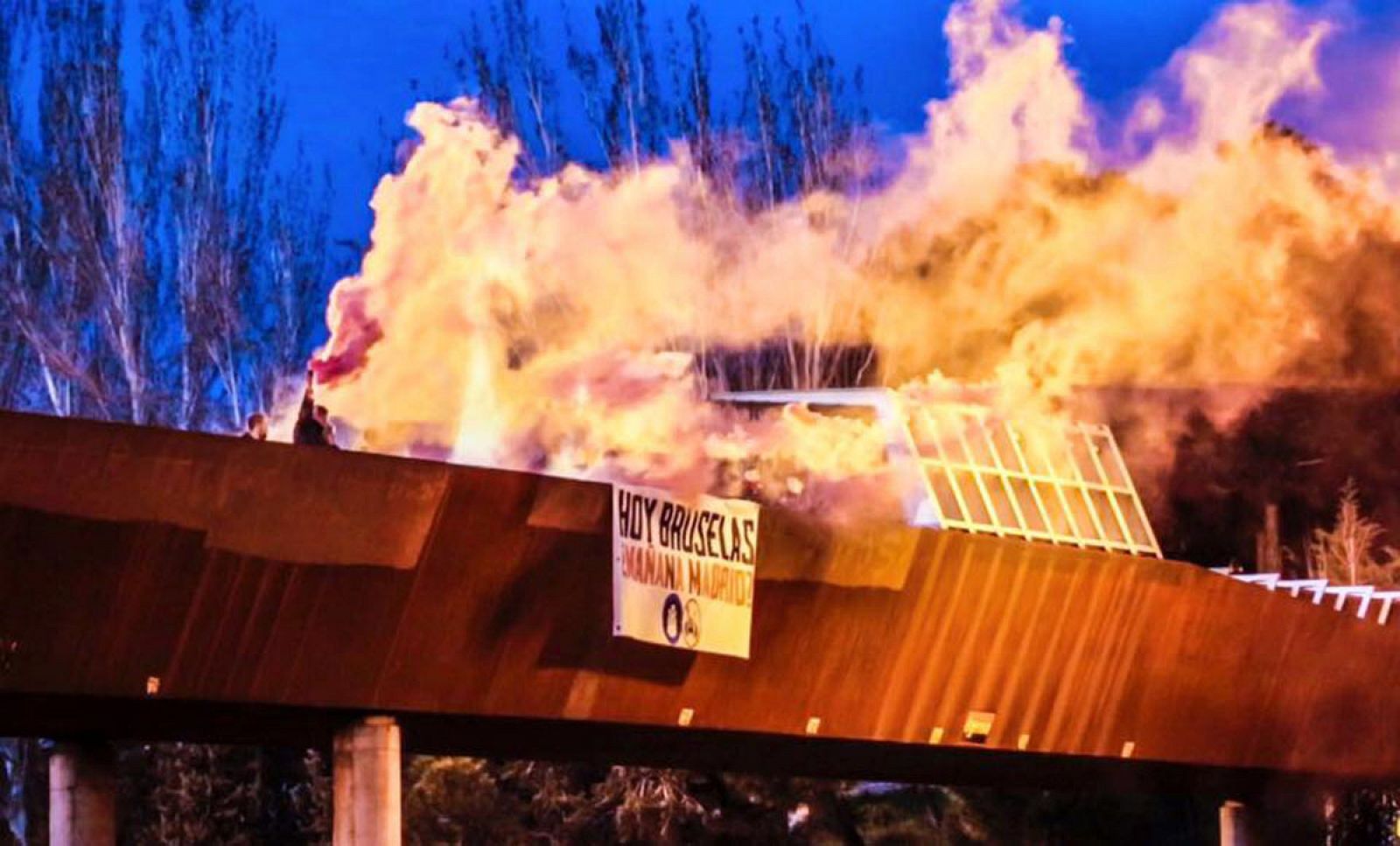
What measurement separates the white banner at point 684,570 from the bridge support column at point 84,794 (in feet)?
17.7

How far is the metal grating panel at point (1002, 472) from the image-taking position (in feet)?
101

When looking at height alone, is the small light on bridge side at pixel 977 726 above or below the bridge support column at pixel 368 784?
above

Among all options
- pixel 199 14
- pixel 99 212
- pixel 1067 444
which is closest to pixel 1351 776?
pixel 1067 444

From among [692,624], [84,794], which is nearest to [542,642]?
[692,624]

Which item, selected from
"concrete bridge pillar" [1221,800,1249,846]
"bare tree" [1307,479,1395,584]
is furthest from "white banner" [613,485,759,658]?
"bare tree" [1307,479,1395,584]

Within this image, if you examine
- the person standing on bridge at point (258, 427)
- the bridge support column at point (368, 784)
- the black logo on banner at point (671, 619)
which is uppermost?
the person standing on bridge at point (258, 427)

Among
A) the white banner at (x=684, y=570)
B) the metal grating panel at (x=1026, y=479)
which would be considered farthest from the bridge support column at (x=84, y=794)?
the metal grating panel at (x=1026, y=479)

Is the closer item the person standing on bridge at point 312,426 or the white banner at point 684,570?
the white banner at point 684,570

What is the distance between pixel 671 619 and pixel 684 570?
496 millimetres

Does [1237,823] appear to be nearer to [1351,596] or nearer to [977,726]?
[1351,596]

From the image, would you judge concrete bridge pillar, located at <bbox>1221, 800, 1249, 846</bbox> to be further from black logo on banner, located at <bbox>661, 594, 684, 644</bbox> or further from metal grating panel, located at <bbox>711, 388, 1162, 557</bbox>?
black logo on banner, located at <bbox>661, 594, 684, 644</bbox>

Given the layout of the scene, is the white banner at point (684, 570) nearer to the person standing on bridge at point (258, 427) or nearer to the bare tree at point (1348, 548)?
the person standing on bridge at point (258, 427)

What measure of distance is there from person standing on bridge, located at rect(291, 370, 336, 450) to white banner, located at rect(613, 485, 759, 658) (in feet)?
9.47

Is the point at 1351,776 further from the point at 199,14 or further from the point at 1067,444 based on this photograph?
the point at 199,14
